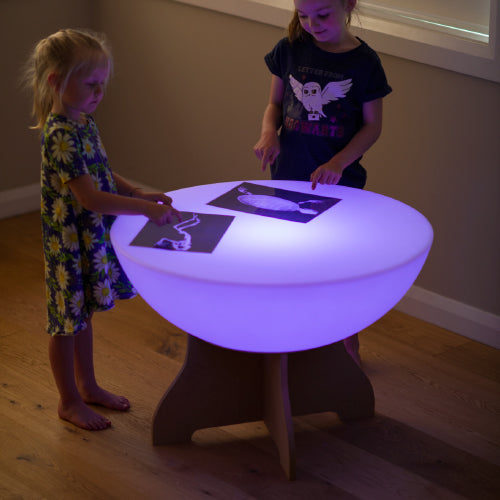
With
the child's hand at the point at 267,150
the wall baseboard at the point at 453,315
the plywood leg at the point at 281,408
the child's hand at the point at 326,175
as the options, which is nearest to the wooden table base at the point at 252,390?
the plywood leg at the point at 281,408

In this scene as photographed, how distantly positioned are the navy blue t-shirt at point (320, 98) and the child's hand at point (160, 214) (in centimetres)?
52

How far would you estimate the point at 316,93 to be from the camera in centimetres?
192

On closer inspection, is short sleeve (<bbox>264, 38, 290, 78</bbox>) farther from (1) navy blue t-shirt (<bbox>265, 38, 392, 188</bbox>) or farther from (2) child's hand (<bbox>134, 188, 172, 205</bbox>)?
(2) child's hand (<bbox>134, 188, 172, 205</bbox>)

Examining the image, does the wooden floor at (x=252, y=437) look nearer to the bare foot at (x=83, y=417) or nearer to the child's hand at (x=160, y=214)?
the bare foot at (x=83, y=417)

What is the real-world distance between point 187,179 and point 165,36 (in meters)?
0.55

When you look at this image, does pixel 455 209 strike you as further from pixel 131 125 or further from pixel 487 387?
pixel 131 125

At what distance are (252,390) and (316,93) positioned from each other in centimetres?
75

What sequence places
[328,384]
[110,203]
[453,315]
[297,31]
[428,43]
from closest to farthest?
[110,203], [328,384], [297,31], [428,43], [453,315]

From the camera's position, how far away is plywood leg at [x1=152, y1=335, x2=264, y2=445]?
1.75 metres

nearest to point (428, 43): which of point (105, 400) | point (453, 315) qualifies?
point (453, 315)

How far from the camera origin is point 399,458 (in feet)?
5.79

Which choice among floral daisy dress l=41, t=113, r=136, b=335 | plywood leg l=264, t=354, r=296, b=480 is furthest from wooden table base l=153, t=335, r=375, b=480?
floral daisy dress l=41, t=113, r=136, b=335

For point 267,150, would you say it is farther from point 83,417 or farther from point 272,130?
point 83,417

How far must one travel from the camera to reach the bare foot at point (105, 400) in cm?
193
